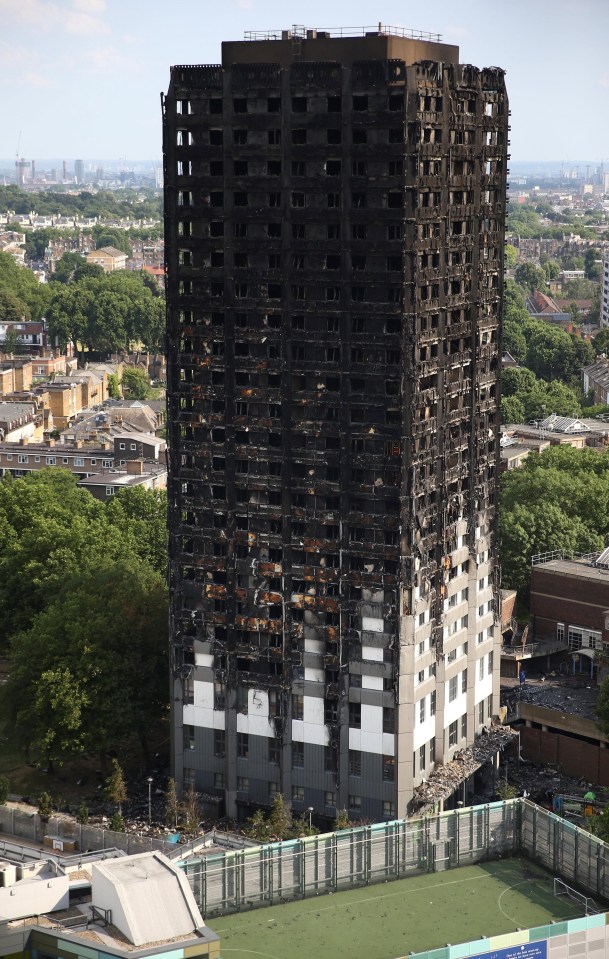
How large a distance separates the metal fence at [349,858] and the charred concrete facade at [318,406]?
95.4ft

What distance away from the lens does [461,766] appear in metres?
101

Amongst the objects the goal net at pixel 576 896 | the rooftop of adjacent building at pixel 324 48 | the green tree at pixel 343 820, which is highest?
the rooftop of adjacent building at pixel 324 48

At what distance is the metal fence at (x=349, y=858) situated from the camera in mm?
61125

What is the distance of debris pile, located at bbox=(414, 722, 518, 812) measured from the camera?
96.3 metres

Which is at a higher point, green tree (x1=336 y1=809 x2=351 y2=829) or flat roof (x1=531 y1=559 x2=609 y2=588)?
flat roof (x1=531 y1=559 x2=609 y2=588)

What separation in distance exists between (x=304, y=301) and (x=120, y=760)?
33.3 m

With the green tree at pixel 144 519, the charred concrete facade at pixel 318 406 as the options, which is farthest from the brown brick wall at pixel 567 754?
the green tree at pixel 144 519

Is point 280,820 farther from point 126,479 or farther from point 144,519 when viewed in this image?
point 126,479

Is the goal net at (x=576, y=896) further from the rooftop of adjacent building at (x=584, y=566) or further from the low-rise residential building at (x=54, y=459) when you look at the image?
the low-rise residential building at (x=54, y=459)

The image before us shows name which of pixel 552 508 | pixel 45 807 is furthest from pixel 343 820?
pixel 552 508

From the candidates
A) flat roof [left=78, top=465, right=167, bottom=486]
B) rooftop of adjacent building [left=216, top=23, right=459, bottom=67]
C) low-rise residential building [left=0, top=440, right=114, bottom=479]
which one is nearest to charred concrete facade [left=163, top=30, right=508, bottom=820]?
rooftop of adjacent building [left=216, top=23, right=459, bottom=67]

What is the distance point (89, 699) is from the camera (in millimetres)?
102625

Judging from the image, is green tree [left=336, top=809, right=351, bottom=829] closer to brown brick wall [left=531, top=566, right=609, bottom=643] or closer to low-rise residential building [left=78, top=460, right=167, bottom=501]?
brown brick wall [left=531, top=566, right=609, bottom=643]

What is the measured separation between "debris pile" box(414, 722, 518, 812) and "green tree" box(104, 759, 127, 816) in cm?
1756
